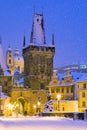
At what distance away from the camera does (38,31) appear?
82.0m

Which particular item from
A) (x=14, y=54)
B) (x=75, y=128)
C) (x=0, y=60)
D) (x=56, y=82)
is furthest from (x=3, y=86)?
(x=75, y=128)

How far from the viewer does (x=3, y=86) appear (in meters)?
74.1

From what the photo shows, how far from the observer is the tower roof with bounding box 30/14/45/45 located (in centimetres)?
8106

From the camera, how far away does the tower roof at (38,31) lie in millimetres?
81062

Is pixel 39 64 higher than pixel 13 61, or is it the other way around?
pixel 13 61

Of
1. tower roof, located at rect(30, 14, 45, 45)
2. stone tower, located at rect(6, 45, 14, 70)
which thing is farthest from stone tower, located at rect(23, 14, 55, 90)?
stone tower, located at rect(6, 45, 14, 70)

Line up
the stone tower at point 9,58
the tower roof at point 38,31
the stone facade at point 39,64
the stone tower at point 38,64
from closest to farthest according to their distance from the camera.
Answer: the stone tower at point 38,64 < the stone facade at point 39,64 < the tower roof at point 38,31 < the stone tower at point 9,58

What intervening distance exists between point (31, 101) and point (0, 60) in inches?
401

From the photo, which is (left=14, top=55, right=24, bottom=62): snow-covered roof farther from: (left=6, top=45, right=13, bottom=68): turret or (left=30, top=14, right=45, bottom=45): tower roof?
(left=30, top=14, right=45, bottom=45): tower roof

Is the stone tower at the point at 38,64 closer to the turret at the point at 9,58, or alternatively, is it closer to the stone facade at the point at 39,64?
the stone facade at the point at 39,64

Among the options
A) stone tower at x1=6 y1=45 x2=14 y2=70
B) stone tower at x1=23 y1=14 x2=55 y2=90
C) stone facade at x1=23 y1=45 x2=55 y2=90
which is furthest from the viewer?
stone tower at x1=6 y1=45 x2=14 y2=70

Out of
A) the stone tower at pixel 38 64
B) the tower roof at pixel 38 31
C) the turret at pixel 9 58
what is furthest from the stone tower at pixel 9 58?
the stone tower at pixel 38 64

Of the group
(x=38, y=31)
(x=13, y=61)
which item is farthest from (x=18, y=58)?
(x=38, y=31)

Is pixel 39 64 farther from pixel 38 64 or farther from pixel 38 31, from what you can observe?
pixel 38 31
